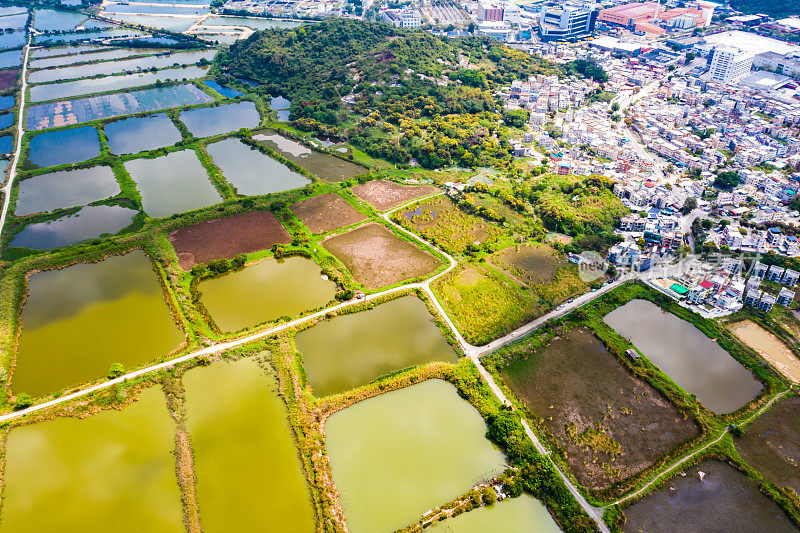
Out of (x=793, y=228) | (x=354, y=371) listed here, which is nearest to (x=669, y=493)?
(x=354, y=371)

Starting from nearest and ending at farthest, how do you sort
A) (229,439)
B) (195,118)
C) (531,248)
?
(229,439) → (531,248) → (195,118)

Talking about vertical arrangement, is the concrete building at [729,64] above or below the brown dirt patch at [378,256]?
above

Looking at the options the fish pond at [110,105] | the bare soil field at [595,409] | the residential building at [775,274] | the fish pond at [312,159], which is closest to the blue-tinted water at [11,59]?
the fish pond at [110,105]

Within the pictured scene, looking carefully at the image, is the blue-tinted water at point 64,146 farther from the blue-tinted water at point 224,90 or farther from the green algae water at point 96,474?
the green algae water at point 96,474

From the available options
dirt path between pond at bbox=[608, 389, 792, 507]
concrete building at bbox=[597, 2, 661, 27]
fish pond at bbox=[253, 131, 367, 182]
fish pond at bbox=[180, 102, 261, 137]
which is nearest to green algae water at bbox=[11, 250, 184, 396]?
fish pond at bbox=[253, 131, 367, 182]

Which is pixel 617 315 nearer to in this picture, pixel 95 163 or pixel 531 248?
pixel 531 248

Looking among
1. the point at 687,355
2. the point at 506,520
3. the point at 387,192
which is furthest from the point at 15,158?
the point at 687,355

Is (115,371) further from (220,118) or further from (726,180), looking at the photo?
(726,180)
